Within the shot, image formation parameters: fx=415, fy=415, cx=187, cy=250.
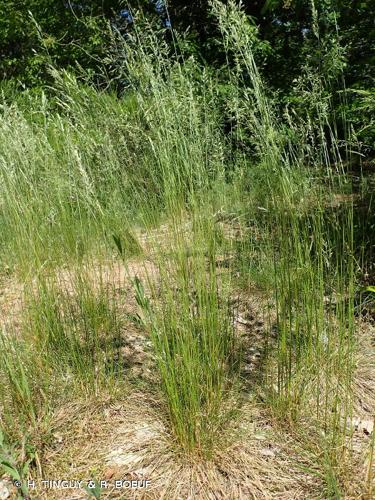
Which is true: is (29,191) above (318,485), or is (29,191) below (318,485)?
above

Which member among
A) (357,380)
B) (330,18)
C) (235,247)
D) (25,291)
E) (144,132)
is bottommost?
(357,380)

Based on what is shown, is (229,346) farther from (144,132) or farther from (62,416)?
(144,132)

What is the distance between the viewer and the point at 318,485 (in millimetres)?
1335

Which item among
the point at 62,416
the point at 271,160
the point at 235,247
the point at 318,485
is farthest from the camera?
the point at 235,247

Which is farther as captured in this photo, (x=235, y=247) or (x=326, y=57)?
(x=235, y=247)

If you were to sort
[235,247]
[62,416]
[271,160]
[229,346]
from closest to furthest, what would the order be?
[271,160]
[62,416]
[229,346]
[235,247]

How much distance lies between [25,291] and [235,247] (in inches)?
45.7

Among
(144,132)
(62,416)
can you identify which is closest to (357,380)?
(62,416)

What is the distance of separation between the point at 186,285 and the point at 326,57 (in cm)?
89

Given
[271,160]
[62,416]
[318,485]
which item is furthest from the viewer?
[62,416]

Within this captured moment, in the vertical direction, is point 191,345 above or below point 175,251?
below

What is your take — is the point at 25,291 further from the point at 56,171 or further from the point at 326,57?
the point at 326,57

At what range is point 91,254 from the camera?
1857mm

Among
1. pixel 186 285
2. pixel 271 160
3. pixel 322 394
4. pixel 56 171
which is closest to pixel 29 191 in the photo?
pixel 56 171
